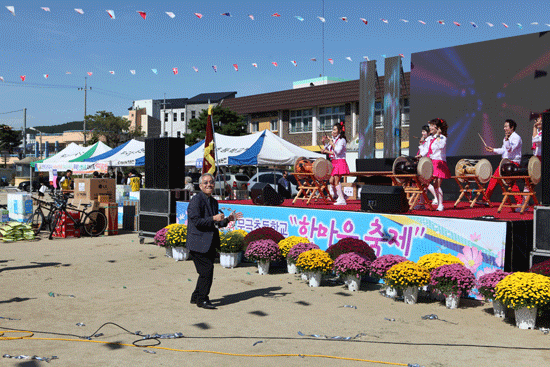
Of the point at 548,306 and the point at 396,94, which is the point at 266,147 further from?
the point at 548,306

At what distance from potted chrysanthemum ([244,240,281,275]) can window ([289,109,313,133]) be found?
34368 millimetres

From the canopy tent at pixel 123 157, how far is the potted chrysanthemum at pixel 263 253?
13.0 m

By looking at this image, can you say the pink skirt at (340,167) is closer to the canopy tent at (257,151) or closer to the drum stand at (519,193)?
the drum stand at (519,193)

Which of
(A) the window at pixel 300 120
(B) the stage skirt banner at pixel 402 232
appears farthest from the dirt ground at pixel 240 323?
(A) the window at pixel 300 120

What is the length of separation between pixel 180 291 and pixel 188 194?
18.7 ft

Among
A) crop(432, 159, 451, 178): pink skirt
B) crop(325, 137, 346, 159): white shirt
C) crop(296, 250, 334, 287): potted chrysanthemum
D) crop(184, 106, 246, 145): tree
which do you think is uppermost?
crop(184, 106, 246, 145): tree

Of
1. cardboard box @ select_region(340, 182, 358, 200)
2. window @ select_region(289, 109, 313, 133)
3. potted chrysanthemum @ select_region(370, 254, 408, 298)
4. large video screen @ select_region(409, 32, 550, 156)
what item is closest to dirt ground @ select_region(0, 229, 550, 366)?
potted chrysanthemum @ select_region(370, 254, 408, 298)

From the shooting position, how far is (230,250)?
10.2 metres

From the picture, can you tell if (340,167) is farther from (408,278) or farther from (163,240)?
(408,278)

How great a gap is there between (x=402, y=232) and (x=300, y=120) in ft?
119

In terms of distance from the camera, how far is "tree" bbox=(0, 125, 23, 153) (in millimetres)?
72375

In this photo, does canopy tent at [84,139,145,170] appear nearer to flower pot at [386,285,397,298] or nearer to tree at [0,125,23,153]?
flower pot at [386,285,397,298]

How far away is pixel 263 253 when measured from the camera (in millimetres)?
9414

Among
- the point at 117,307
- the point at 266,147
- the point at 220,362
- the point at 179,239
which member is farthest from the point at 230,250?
the point at 266,147
